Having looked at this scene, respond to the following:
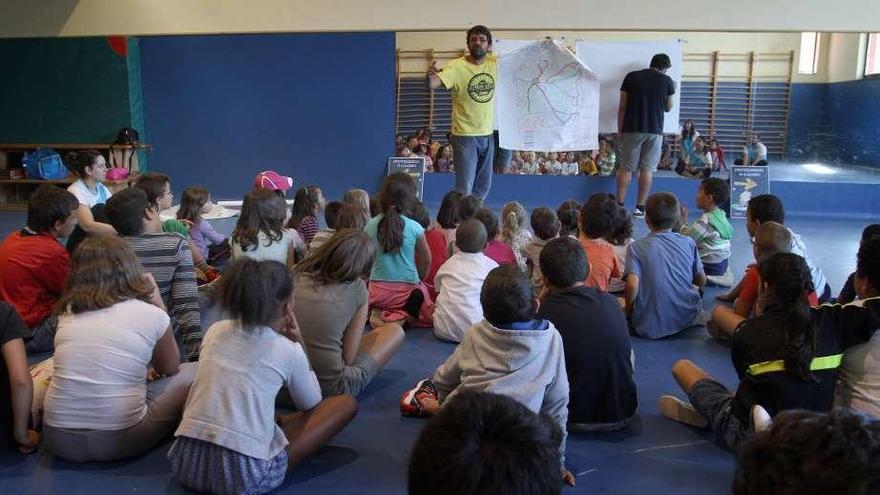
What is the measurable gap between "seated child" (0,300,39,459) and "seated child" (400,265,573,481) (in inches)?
55.0

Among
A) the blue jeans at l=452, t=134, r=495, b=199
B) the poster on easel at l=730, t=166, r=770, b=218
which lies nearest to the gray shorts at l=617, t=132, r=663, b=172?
the poster on easel at l=730, t=166, r=770, b=218

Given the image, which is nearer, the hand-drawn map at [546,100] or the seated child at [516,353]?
the seated child at [516,353]

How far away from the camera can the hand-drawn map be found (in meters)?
7.18

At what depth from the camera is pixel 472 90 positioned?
6.07 m

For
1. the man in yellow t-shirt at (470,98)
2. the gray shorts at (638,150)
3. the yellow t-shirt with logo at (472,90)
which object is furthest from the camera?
the gray shorts at (638,150)

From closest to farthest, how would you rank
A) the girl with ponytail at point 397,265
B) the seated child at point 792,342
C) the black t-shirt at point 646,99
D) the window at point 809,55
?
the seated child at point 792,342 < the girl with ponytail at point 397,265 < the black t-shirt at point 646,99 < the window at point 809,55

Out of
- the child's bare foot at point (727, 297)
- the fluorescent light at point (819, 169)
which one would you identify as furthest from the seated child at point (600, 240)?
the fluorescent light at point (819, 169)

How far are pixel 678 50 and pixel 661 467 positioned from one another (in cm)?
570

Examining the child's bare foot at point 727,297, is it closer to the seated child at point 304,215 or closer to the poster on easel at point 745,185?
the seated child at point 304,215

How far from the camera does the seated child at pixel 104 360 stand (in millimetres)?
2260

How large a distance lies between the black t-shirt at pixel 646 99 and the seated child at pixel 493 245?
136 inches

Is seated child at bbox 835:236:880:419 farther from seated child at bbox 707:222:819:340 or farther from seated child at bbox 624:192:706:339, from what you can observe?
seated child at bbox 624:192:706:339

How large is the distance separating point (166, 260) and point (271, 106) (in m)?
5.65

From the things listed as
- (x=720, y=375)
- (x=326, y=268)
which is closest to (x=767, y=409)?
(x=720, y=375)
